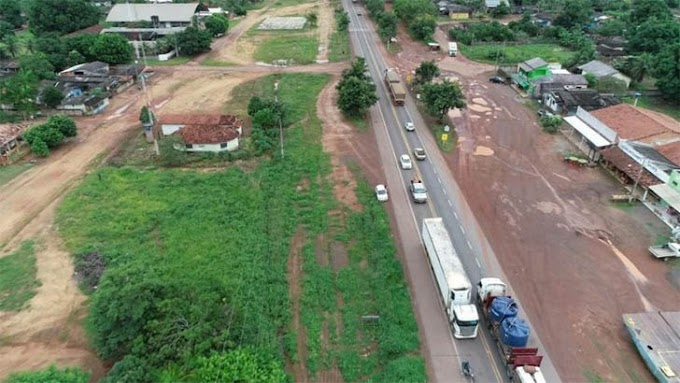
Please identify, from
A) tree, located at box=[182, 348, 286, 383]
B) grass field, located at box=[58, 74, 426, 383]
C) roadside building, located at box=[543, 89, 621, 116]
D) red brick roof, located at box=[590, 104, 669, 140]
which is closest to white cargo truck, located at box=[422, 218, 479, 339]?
grass field, located at box=[58, 74, 426, 383]

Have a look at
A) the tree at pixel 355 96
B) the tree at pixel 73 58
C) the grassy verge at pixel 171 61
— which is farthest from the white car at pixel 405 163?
the tree at pixel 73 58

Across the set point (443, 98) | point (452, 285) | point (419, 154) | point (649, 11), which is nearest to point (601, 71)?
point (443, 98)

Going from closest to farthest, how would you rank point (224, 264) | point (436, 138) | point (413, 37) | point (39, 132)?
point (224, 264) < point (39, 132) < point (436, 138) < point (413, 37)

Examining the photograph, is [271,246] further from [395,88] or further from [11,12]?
[11,12]

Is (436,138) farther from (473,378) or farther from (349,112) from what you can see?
(473,378)

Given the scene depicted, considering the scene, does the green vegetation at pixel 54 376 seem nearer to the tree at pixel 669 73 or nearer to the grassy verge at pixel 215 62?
the grassy verge at pixel 215 62

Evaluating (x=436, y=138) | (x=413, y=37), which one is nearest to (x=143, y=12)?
(x=413, y=37)

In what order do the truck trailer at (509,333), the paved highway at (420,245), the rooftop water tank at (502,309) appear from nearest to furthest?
the truck trailer at (509,333)
the paved highway at (420,245)
the rooftop water tank at (502,309)
